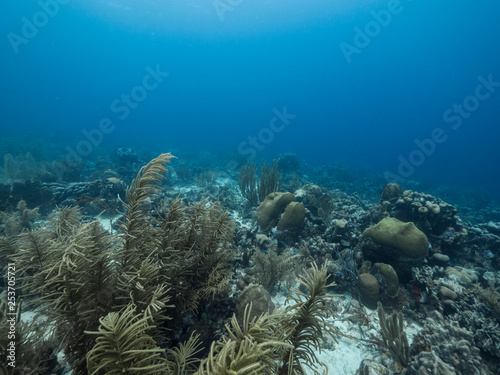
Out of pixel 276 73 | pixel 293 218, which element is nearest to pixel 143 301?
pixel 293 218

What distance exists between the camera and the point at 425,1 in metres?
66.2

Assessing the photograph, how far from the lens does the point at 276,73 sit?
380ft

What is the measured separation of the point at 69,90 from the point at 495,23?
208 metres

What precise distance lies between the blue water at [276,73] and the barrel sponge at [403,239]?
59174mm

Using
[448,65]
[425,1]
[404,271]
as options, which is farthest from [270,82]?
[404,271]

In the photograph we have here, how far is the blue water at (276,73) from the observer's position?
231 feet

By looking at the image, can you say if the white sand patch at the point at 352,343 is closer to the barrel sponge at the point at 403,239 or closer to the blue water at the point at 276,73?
the barrel sponge at the point at 403,239

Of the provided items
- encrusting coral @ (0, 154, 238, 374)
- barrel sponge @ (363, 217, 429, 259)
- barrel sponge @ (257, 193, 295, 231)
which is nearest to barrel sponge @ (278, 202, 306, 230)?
barrel sponge @ (257, 193, 295, 231)

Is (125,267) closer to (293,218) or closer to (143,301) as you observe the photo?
(143,301)

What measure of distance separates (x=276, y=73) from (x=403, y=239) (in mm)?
130798

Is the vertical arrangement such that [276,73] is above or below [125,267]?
above

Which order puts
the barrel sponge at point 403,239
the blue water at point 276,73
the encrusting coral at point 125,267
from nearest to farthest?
the encrusting coral at point 125,267
the barrel sponge at point 403,239
the blue water at point 276,73

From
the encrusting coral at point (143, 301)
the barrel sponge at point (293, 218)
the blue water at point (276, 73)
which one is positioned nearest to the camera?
the encrusting coral at point (143, 301)

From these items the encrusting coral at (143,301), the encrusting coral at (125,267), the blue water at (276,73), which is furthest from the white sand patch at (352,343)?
the blue water at (276,73)
